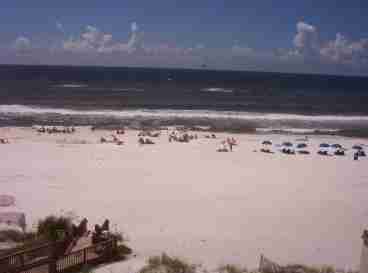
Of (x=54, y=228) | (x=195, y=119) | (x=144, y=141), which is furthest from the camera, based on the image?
(x=195, y=119)

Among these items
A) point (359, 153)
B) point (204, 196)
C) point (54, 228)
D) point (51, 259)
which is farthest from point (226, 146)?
point (51, 259)

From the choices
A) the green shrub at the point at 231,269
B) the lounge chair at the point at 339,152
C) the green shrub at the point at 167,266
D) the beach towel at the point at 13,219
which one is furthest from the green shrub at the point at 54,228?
the lounge chair at the point at 339,152

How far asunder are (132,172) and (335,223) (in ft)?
27.6

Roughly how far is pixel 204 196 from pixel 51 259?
22.8 feet

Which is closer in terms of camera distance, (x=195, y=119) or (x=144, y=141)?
(x=144, y=141)

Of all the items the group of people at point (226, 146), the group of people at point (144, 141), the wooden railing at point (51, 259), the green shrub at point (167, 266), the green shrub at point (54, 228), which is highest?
the group of people at point (144, 141)

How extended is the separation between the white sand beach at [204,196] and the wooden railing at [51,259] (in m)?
0.95

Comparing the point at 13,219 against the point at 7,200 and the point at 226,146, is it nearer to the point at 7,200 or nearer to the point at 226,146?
the point at 7,200

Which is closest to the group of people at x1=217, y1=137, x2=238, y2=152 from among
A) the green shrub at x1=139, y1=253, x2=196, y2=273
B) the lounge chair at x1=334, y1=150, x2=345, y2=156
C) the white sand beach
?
the white sand beach

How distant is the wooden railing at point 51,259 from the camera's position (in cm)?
775

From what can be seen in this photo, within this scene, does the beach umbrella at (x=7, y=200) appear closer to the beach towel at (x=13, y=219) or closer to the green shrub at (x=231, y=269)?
the beach towel at (x=13, y=219)

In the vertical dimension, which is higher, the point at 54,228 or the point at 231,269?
the point at 54,228

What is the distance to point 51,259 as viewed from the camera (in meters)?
7.98

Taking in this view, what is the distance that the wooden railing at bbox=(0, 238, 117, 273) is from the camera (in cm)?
775
